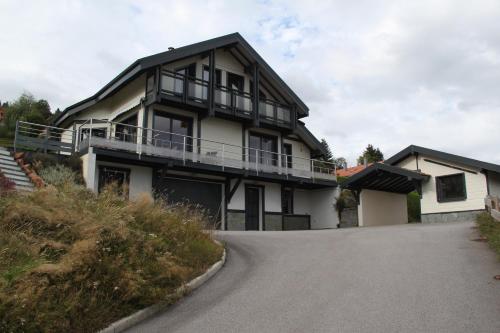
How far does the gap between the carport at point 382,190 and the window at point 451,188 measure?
2.73ft

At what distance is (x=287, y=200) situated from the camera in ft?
85.7

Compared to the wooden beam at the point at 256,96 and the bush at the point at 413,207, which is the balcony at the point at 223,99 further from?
the bush at the point at 413,207

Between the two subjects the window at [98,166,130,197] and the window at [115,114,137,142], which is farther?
the window at [115,114,137,142]

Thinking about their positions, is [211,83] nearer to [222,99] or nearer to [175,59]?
[222,99]

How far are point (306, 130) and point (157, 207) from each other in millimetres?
17287

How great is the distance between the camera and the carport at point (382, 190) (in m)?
24.4

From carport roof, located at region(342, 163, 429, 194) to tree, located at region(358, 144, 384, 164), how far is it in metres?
29.9

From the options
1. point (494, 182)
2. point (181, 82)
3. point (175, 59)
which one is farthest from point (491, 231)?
point (175, 59)

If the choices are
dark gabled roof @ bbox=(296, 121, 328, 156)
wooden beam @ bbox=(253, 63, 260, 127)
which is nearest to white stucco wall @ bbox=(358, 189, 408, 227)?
dark gabled roof @ bbox=(296, 121, 328, 156)

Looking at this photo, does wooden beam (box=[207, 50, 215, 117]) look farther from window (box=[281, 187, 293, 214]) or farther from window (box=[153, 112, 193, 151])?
window (box=[281, 187, 293, 214])

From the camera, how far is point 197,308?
7.60 m

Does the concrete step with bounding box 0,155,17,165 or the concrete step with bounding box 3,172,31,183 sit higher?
the concrete step with bounding box 0,155,17,165

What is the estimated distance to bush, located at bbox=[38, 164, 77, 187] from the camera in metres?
15.7

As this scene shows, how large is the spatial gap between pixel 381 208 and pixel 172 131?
1285 cm
